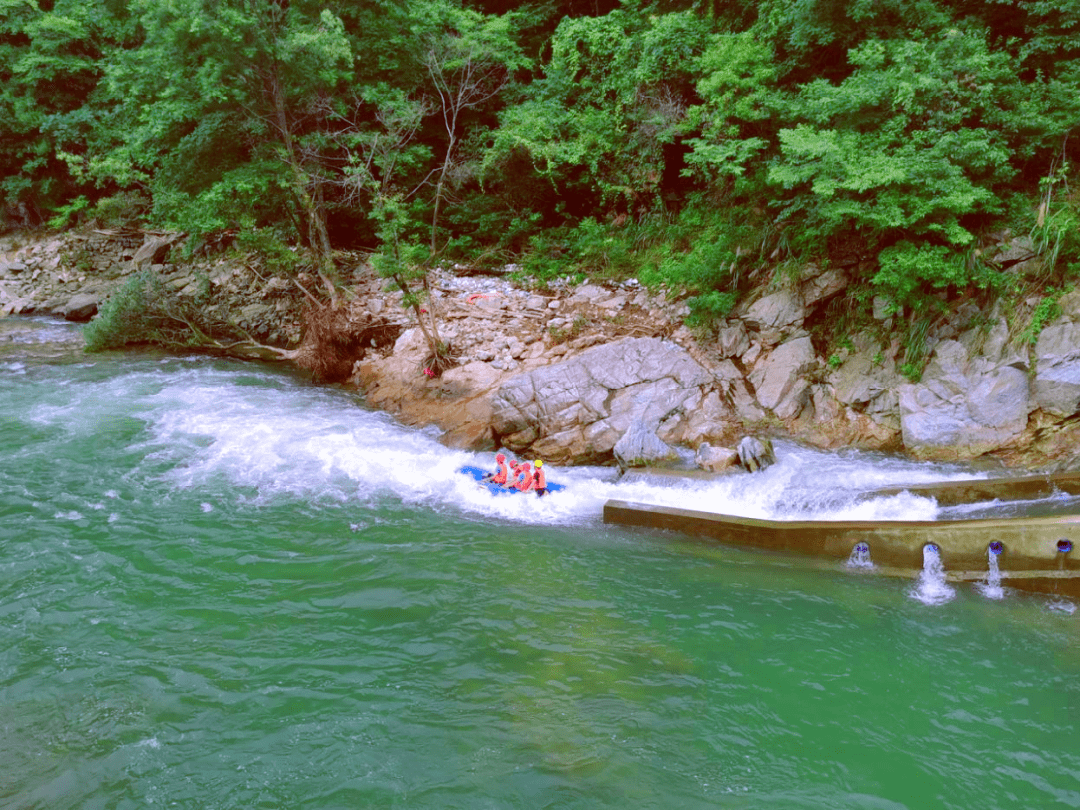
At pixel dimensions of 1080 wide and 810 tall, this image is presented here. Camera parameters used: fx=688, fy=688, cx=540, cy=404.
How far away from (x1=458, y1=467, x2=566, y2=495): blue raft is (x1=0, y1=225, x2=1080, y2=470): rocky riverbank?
1.07 metres

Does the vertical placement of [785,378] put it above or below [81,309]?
below

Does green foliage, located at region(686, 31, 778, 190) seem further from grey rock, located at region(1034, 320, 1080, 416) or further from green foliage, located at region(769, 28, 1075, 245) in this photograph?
grey rock, located at region(1034, 320, 1080, 416)

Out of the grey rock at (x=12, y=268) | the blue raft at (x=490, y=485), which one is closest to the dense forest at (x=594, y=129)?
the grey rock at (x=12, y=268)

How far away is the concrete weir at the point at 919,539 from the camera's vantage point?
22.9 feet

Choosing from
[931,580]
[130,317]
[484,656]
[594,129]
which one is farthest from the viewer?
[130,317]

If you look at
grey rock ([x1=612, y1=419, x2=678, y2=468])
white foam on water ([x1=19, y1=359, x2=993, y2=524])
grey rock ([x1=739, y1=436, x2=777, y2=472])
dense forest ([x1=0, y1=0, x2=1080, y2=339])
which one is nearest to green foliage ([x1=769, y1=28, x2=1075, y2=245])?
dense forest ([x1=0, y1=0, x2=1080, y2=339])

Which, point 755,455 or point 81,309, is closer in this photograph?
point 755,455

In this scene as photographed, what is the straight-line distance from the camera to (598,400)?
1132 cm

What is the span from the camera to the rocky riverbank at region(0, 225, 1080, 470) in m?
9.52

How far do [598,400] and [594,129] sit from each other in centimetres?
729

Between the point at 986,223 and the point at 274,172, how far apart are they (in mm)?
14114

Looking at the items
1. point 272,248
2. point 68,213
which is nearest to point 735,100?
point 272,248

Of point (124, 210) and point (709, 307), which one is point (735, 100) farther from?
point (124, 210)

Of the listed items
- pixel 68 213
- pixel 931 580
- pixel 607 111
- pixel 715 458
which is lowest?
pixel 931 580
